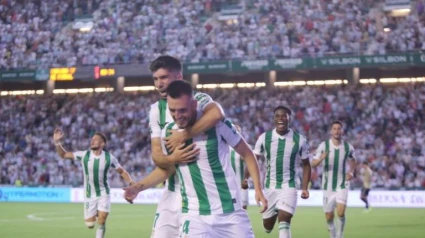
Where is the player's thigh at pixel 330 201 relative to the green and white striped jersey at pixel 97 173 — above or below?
below

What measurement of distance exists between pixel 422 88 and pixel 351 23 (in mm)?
4839

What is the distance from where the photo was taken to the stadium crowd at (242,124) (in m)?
35.8

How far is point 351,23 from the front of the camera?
1593 inches

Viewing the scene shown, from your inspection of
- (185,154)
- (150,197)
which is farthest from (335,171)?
(150,197)

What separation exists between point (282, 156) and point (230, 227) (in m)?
6.83

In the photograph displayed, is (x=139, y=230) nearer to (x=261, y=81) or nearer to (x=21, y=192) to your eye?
(x=21, y=192)

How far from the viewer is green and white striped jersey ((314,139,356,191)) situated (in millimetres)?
17094

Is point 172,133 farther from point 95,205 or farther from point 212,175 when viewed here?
point 95,205

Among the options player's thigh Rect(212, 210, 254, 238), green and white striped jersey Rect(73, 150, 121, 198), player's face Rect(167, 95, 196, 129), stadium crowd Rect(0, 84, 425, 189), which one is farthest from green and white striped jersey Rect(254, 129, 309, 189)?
stadium crowd Rect(0, 84, 425, 189)

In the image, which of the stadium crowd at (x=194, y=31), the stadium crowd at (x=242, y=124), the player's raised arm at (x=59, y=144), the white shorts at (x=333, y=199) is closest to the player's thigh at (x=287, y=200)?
the white shorts at (x=333, y=199)

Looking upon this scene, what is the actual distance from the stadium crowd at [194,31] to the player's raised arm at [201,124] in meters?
33.2

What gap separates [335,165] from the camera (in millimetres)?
17109

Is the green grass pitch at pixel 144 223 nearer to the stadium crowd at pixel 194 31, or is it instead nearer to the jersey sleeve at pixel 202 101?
the stadium crowd at pixel 194 31

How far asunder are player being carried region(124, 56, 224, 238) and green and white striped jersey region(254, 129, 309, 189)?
464cm
